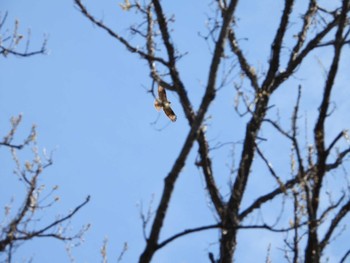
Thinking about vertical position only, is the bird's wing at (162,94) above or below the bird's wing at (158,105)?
above

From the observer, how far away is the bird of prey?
580 cm

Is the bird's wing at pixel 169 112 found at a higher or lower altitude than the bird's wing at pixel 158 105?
lower

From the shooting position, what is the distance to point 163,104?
580 cm

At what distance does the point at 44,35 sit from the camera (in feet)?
20.9

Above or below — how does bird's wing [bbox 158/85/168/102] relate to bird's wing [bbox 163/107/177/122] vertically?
above

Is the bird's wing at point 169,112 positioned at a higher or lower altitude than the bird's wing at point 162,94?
lower

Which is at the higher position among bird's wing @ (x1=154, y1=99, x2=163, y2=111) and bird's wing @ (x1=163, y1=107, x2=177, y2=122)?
bird's wing @ (x1=154, y1=99, x2=163, y2=111)

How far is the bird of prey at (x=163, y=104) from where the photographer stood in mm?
5797

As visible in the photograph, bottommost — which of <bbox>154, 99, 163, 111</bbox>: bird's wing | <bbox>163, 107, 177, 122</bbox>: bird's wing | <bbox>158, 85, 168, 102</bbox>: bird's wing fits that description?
<bbox>163, 107, 177, 122</bbox>: bird's wing

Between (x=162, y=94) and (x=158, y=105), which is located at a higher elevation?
(x=162, y=94)

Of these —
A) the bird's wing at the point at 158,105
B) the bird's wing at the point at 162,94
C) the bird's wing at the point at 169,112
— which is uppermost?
the bird's wing at the point at 162,94

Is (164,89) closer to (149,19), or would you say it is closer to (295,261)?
(149,19)

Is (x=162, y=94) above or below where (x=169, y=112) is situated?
above

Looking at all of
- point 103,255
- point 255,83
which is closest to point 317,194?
point 255,83
